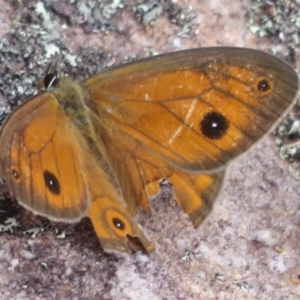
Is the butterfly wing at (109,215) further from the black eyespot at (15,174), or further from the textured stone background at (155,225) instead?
the black eyespot at (15,174)

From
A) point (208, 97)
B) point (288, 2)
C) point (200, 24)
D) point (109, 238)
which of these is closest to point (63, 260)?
point (109, 238)

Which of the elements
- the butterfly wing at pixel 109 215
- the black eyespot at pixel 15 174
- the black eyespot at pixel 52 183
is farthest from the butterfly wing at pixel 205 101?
the black eyespot at pixel 15 174

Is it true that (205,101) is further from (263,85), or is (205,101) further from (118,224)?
(118,224)

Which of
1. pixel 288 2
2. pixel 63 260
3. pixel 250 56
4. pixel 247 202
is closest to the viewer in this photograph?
pixel 250 56

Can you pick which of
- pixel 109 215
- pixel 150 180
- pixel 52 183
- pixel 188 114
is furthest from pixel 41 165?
pixel 188 114

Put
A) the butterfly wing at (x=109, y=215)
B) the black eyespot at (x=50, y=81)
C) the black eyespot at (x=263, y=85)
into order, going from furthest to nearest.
→ the black eyespot at (x=50, y=81)
the butterfly wing at (x=109, y=215)
the black eyespot at (x=263, y=85)

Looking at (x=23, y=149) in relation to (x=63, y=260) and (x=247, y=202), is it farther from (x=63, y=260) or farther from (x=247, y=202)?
(x=247, y=202)
